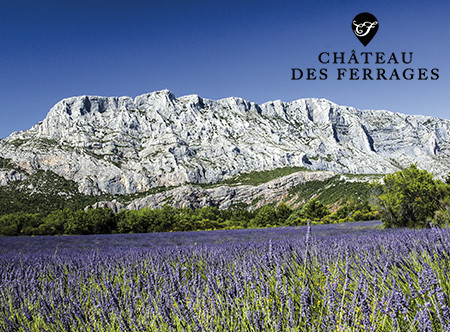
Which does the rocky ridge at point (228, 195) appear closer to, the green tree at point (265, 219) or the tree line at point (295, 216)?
the tree line at point (295, 216)

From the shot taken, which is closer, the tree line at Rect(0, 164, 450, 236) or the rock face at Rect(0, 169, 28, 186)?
the tree line at Rect(0, 164, 450, 236)

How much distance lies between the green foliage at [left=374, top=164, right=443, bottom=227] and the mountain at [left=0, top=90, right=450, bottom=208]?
104 meters

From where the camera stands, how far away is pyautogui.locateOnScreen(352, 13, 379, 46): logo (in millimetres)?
10133

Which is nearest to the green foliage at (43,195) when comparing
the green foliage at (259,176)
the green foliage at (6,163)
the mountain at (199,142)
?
the mountain at (199,142)

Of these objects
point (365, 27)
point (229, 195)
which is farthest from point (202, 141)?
point (365, 27)

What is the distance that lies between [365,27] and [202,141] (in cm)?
12735

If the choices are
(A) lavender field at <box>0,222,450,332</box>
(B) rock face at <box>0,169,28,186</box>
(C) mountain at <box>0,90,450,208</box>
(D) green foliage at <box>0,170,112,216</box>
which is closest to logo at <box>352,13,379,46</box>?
(A) lavender field at <box>0,222,450,332</box>

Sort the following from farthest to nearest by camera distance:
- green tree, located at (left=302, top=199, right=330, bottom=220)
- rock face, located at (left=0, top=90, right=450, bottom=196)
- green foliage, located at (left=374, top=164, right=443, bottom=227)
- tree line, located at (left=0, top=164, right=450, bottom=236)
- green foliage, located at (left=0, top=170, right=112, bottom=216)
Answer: rock face, located at (left=0, top=90, right=450, bottom=196) < green foliage, located at (left=0, top=170, right=112, bottom=216) < green tree, located at (left=302, top=199, right=330, bottom=220) < tree line, located at (left=0, top=164, right=450, bottom=236) < green foliage, located at (left=374, top=164, right=443, bottom=227)

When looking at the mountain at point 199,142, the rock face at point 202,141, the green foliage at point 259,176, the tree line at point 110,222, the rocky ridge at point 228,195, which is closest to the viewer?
the tree line at point 110,222

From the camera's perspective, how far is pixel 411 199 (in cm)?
1275

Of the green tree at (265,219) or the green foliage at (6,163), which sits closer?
the green tree at (265,219)

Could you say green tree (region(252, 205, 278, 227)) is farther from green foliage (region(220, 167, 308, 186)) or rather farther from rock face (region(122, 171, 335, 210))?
green foliage (region(220, 167, 308, 186))

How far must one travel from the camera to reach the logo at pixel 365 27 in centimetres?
1013

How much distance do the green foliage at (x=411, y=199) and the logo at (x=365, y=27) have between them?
6.26 meters
